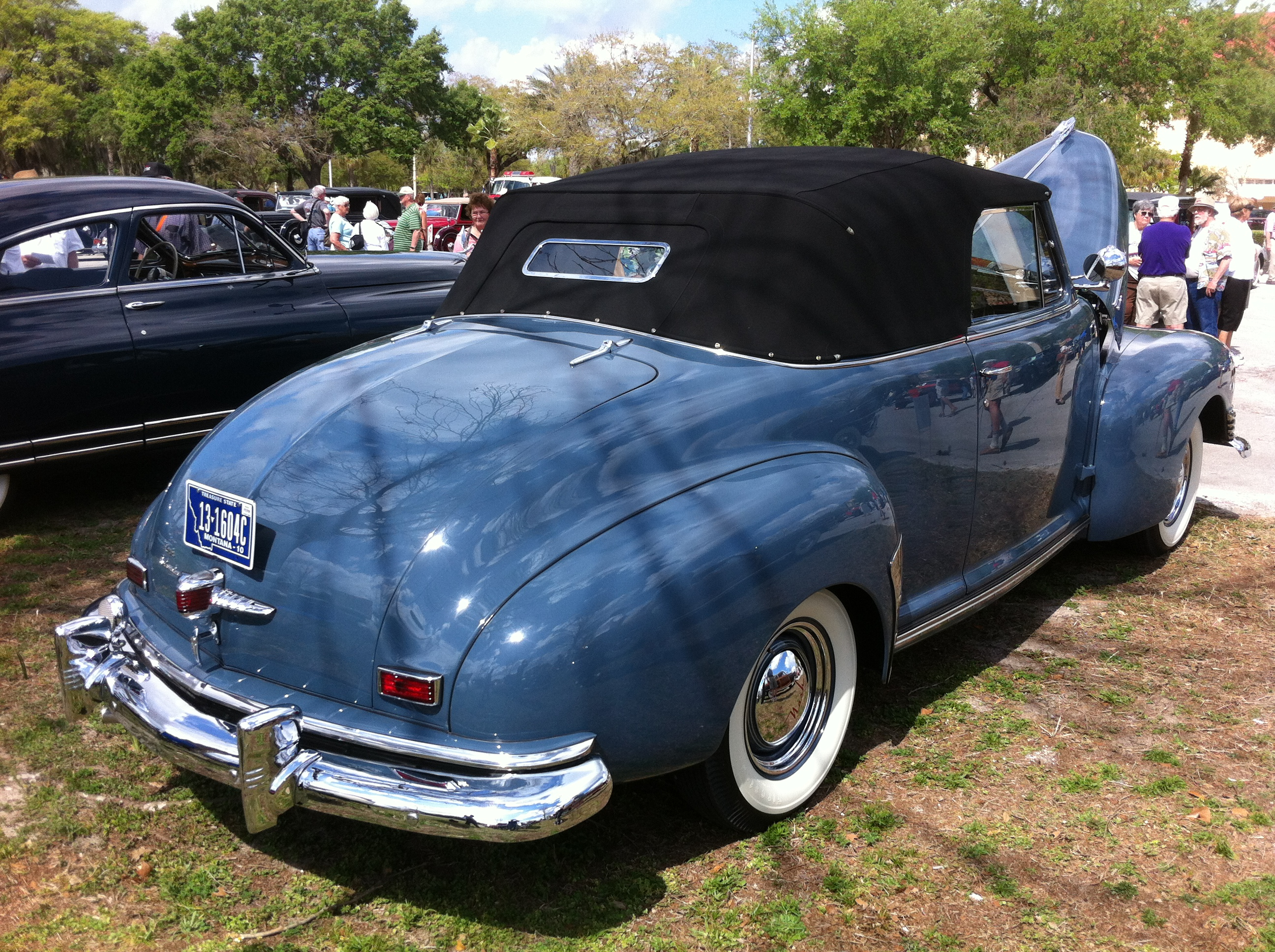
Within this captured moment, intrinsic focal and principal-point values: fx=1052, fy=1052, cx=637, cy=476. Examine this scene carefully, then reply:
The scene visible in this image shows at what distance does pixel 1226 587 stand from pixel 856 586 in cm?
302

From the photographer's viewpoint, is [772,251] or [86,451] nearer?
[772,251]

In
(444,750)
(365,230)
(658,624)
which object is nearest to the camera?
(444,750)

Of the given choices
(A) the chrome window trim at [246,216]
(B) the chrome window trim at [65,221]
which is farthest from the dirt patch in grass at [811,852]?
(A) the chrome window trim at [246,216]

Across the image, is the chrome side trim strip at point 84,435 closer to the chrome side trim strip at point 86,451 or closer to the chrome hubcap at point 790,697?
the chrome side trim strip at point 86,451

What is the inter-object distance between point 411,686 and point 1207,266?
420 inches

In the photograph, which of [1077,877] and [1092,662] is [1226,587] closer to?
[1092,662]

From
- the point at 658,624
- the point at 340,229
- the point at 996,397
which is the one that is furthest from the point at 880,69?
the point at 658,624

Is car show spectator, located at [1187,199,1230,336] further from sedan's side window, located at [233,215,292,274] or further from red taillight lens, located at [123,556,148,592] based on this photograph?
red taillight lens, located at [123,556,148,592]

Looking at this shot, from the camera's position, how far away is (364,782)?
2.28 meters

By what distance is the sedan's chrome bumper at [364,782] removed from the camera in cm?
220

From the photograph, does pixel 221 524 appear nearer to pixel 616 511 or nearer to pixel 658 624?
pixel 616 511

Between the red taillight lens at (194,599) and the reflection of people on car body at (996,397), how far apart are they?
2472 mm

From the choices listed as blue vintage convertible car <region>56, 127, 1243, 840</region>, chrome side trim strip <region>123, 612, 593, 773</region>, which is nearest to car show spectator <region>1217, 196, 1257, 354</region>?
blue vintage convertible car <region>56, 127, 1243, 840</region>

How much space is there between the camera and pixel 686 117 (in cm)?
4797
